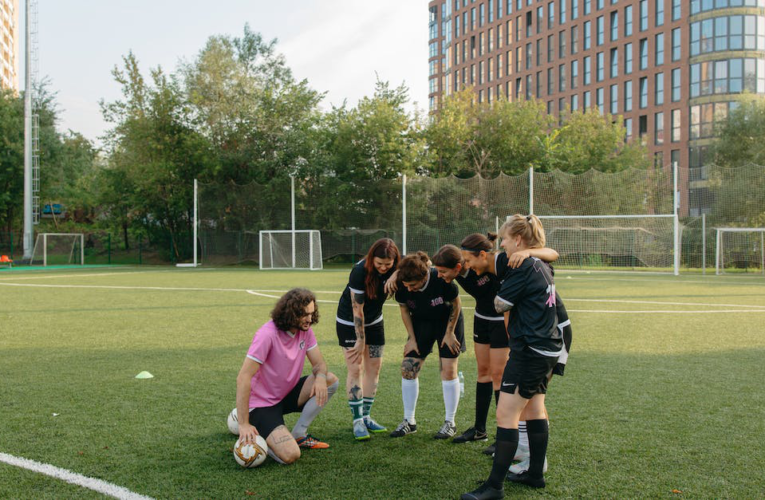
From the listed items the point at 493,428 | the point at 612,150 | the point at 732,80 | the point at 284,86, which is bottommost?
the point at 493,428

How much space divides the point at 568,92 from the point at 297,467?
212 ft

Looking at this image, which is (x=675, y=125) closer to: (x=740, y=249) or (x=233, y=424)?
(x=740, y=249)

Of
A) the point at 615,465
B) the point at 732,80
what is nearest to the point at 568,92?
the point at 732,80

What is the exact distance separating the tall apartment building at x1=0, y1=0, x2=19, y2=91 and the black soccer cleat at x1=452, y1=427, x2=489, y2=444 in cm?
9711

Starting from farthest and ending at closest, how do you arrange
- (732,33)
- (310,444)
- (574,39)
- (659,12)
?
(574,39) < (659,12) < (732,33) < (310,444)

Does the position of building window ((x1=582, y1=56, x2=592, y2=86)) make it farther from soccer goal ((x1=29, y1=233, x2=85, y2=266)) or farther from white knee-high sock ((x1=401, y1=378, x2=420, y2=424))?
white knee-high sock ((x1=401, y1=378, x2=420, y2=424))

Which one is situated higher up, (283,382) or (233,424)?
(283,382)

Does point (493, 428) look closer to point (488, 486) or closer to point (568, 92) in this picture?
point (488, 486)

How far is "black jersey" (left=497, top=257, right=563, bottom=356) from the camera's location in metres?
3.31

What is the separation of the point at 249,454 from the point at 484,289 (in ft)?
6.02

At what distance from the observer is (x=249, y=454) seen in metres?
3.69

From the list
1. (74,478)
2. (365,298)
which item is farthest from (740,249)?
(74,478)

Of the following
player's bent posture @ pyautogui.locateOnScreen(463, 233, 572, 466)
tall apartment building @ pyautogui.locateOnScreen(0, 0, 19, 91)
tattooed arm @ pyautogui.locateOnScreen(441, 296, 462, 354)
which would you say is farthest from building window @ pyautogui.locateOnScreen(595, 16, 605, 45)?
tall apartment building @ pyautogui.locateOnScreen(0, 0, 19, 91)

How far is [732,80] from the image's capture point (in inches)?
1875
